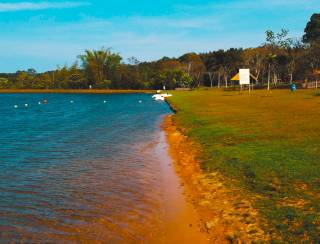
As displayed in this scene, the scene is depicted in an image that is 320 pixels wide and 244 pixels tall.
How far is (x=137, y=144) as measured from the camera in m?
22.2

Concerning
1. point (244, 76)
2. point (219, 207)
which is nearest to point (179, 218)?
point (219, 207)

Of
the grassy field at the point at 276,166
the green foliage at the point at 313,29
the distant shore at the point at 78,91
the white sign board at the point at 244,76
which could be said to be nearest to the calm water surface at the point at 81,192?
the grassy field at the point at 276,166

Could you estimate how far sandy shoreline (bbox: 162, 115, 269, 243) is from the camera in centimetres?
819

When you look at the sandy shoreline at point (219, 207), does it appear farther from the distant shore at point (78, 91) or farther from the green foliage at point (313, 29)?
the distant shore at point (78, 91)

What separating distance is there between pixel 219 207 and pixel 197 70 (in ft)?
454

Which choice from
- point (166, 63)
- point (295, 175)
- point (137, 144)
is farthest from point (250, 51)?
point (295, 175)

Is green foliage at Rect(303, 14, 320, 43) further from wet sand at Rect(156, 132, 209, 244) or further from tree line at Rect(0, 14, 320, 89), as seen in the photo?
wet sand at Rect(156, 132, 209, 244)

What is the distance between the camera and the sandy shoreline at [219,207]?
322 inches

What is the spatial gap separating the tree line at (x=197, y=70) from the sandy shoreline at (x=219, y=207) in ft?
273

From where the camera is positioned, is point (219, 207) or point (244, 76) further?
point (244, 76)

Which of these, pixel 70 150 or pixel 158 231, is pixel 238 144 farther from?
pixel 158 231

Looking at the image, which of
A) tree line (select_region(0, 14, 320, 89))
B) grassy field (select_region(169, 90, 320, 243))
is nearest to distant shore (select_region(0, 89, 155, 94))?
tree line (select_region(0, 14, 320, 89))

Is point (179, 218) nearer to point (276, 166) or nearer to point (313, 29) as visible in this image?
point (276, 166)

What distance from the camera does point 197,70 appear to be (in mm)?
146375
